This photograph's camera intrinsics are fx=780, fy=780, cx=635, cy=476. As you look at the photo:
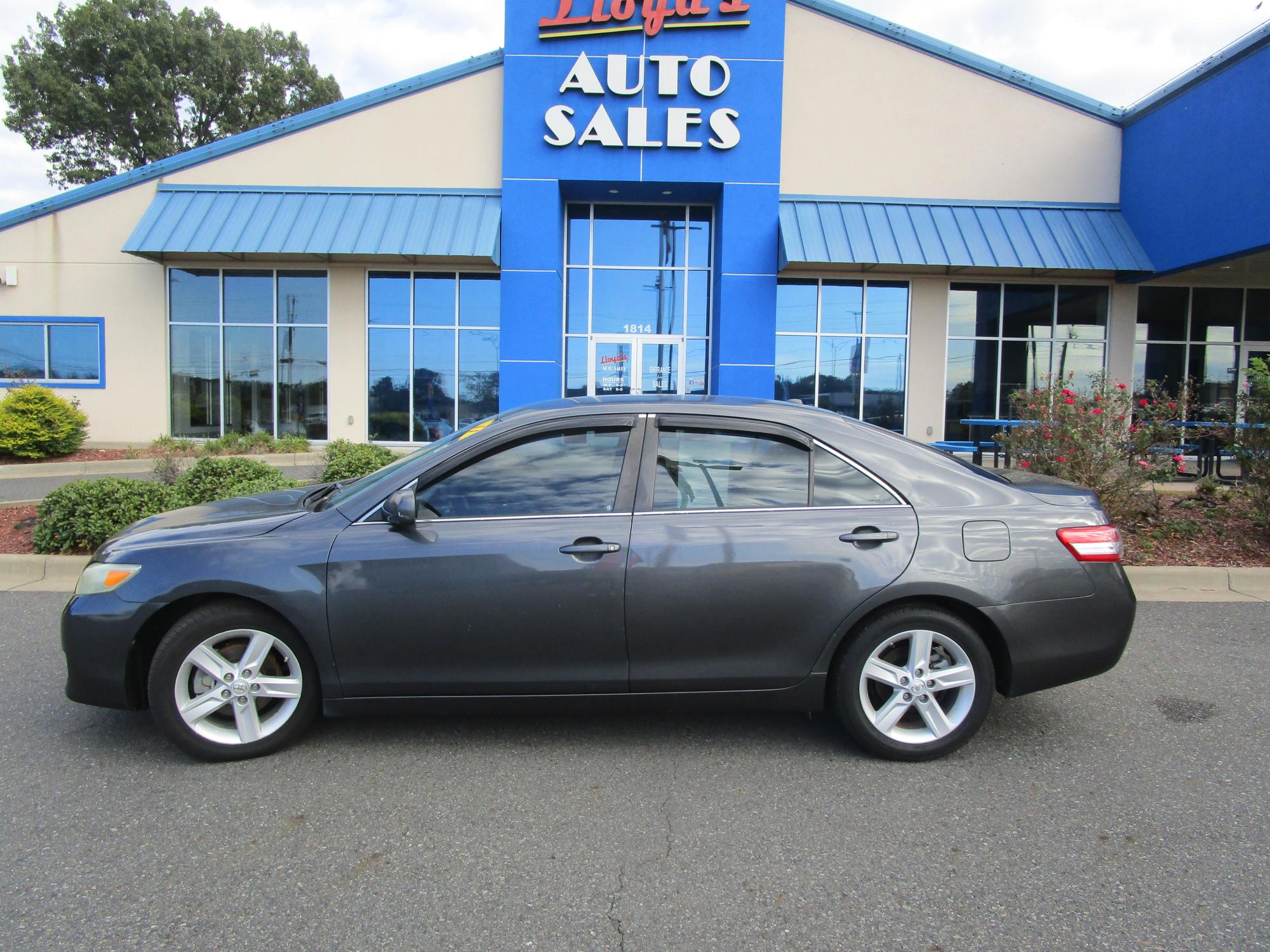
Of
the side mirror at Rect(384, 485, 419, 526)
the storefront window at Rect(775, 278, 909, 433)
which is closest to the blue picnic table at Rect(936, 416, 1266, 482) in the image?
the storefront window at Rect(775, 278, 909, 433)

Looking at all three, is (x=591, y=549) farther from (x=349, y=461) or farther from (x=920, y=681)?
(x=349, y=461)

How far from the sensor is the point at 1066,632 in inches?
135

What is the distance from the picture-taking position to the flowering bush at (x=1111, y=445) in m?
7.54

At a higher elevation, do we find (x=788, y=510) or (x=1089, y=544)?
(x=788, y=510)

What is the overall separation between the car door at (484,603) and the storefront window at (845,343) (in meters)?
13.2

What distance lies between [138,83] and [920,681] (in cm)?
3760

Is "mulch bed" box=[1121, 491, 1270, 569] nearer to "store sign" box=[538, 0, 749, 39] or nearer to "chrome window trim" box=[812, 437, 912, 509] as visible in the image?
"chrome window trim" box=[812, 437, 912, 509]

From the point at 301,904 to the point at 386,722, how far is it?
1396mm

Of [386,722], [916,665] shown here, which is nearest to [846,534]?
[916,665]

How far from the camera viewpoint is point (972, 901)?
2.51 m

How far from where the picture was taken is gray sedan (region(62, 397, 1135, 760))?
330cm

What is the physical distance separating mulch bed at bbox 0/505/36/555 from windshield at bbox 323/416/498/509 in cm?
517

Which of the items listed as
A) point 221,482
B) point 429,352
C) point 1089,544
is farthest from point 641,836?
point 429,352

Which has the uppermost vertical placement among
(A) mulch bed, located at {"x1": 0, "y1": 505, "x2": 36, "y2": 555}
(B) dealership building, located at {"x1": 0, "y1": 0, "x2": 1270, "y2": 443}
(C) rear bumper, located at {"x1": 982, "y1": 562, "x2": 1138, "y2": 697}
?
(B) dealership building, located at {"x1": 0, "y1": 0, "x2": 1270, "y2": 443}
